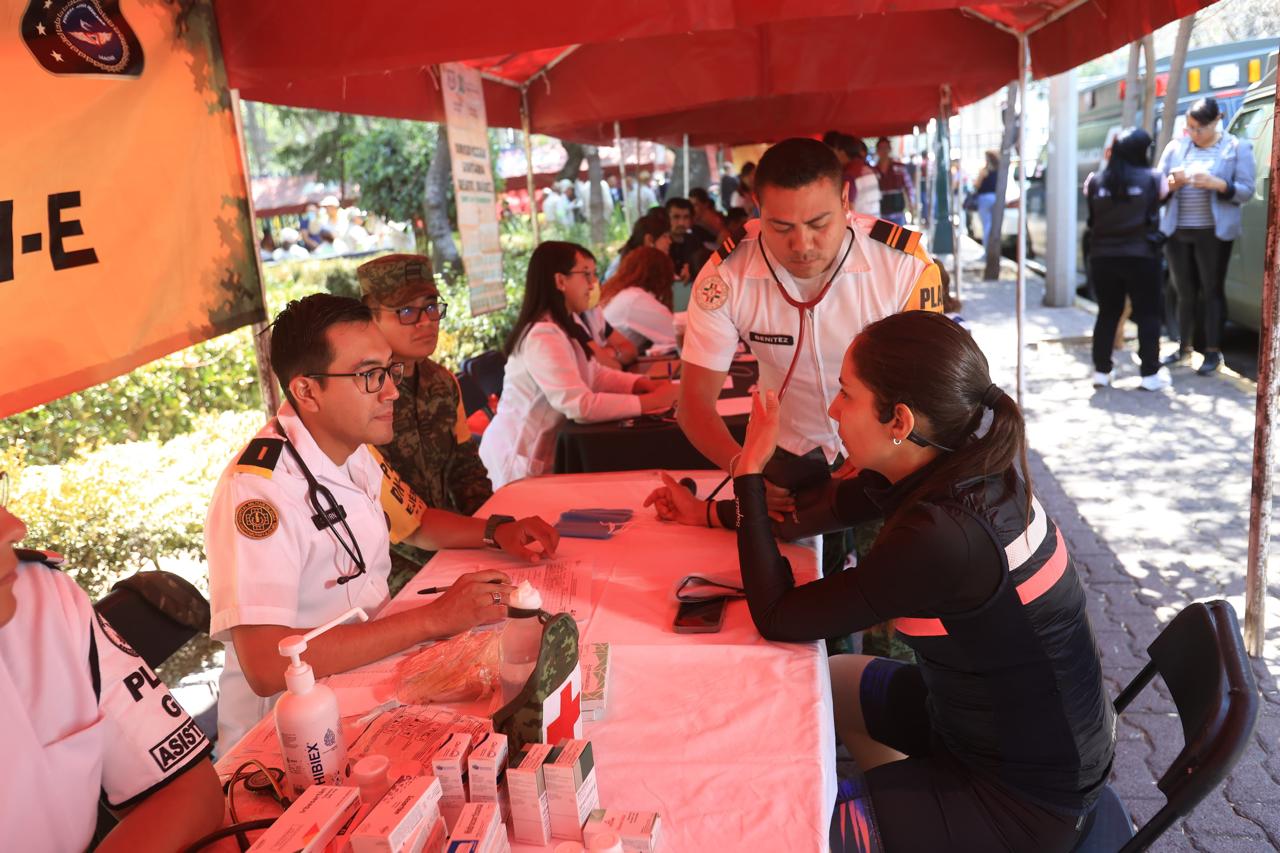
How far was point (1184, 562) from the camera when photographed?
12.6 feet

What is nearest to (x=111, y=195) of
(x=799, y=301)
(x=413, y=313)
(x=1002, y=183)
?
(x=413, y=313)

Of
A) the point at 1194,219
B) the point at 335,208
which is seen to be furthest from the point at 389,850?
the point at 335,208

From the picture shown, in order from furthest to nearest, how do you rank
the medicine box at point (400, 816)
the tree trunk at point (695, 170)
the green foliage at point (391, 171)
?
the tree trunk at point (695, 170)
the green foliage at point (391, 171)
the medicine box at point (400, 816)

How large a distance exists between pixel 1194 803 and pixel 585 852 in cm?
80

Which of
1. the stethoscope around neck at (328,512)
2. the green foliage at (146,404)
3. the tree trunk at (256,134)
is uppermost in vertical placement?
the tree trunk at (256,134)

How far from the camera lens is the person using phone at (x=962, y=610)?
1.47 meters

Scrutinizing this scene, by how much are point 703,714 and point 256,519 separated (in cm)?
82

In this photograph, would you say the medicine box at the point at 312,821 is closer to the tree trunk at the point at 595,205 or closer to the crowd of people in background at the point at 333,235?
the crowd of people in background at the point at 333,235

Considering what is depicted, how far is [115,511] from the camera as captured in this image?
3686 millimetres

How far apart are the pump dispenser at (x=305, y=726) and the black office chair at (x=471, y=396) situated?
114 inches

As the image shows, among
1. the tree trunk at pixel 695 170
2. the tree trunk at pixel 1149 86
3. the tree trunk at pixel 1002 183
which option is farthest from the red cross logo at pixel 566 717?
the tree trunk at pixel 695 170

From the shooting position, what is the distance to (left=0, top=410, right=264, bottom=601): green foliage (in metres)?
3.56

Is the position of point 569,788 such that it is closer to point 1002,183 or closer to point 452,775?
Answer: point 452,775

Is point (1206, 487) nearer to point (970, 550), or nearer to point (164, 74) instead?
point (970, 550)
